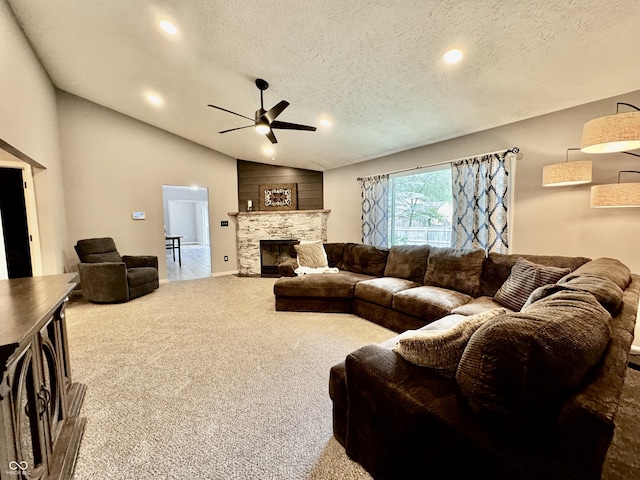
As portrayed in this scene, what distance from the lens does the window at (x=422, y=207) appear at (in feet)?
14.0

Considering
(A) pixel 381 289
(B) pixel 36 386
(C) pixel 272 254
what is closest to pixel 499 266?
(A) pixel 381 289

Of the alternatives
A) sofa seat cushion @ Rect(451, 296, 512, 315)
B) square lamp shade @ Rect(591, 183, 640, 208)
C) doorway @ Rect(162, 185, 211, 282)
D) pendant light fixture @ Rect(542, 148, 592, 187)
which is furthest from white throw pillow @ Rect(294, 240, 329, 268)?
doorway @ Rect(162, 185, 211, 282)

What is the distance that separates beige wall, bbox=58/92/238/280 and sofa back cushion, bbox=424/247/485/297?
15.8ft

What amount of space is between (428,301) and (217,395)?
204cm

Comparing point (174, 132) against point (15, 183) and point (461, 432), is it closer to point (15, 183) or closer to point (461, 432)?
point (15, 183)

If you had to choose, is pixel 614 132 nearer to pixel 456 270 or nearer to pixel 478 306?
pixel 478 306

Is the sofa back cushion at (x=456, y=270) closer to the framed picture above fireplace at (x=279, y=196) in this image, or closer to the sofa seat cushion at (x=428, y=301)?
the sofa seat cushion at (x=428, y=301)

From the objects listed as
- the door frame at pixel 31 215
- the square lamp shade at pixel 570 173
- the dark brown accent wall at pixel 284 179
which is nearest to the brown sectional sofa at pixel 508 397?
the square lamp shade at pixel 570 173

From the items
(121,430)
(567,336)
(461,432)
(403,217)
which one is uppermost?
(403,217)

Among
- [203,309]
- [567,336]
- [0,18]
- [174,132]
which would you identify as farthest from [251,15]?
[174,132]

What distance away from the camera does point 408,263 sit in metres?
3.67

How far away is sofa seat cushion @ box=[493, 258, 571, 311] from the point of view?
2.36 m

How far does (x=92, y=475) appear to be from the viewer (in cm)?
136

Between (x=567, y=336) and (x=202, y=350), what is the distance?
8.92 ft
